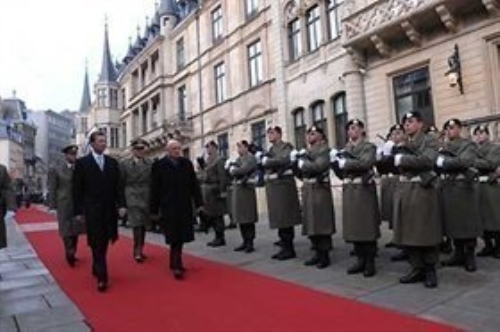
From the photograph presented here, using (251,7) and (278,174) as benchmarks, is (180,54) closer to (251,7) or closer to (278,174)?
(251,7)

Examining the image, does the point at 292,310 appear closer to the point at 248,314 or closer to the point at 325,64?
the point at 248,314

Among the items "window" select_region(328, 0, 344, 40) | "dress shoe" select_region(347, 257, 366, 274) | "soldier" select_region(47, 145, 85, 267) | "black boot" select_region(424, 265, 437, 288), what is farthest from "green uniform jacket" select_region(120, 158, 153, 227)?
"window" select_region(328, 0, 344, 40)

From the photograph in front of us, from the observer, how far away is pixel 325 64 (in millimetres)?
20562

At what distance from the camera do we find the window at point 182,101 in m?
34.6

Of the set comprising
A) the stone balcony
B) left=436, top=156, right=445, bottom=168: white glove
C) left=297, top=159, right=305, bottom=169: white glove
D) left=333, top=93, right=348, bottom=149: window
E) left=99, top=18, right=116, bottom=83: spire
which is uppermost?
left=99, top=18, right=116, bottom=83: spire

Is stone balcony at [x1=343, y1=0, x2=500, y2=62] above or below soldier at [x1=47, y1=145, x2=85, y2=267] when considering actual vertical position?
above

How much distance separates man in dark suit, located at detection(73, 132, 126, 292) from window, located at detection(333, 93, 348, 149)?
13.5m

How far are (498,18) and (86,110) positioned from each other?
73.6 meters

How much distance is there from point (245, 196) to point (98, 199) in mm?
3145

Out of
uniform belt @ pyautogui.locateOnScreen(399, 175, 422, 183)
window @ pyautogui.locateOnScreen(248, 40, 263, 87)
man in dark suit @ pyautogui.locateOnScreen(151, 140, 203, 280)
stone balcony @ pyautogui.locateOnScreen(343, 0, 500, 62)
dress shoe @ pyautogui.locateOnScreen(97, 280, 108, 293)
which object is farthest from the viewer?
window @ pyautogui.locateOnScreen(248, 40, 263, 87)

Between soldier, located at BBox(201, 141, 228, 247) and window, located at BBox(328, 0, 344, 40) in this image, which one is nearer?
soldier, located at BBox(201, 141, 228, 247)

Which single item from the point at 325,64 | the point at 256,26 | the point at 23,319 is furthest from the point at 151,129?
the point at 23,319

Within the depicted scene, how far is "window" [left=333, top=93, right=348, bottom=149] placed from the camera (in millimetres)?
20125

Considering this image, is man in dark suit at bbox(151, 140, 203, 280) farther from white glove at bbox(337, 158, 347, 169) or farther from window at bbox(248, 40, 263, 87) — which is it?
window at bbox(248, 40, 263, 87)
